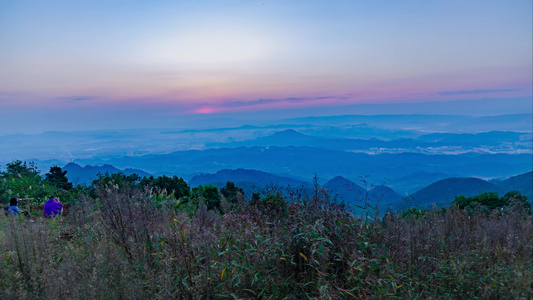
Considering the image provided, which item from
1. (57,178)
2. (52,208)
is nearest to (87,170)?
(57,178)

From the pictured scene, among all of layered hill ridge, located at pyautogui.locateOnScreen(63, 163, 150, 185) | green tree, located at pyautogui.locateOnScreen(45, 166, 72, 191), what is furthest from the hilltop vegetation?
green tree, located at pyautogui.locateOnScreen(45, 166, 72, 191)

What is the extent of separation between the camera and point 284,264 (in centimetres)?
362

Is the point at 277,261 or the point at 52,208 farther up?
the point at 277,261

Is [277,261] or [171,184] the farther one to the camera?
[171,184]

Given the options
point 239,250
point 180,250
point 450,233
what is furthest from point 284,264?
point 450,233

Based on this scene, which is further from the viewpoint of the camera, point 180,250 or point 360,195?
point 360,195

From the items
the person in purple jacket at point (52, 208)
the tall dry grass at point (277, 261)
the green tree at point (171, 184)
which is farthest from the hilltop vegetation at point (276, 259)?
the green tree at point (171, 184)

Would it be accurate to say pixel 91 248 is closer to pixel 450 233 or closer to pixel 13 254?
pixel 13 254

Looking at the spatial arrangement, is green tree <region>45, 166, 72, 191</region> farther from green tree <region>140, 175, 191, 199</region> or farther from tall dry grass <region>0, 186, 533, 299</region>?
tall dry grass <region>0, 186, 533, 299</region>

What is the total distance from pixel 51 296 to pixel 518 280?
427cm

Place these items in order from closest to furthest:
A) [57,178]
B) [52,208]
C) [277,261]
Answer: [277,261] < [52,208] < [57,178]

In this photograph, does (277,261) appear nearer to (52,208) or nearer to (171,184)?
(52,208)

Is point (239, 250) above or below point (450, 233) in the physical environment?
above

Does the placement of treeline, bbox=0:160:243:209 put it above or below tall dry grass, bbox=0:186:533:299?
below
